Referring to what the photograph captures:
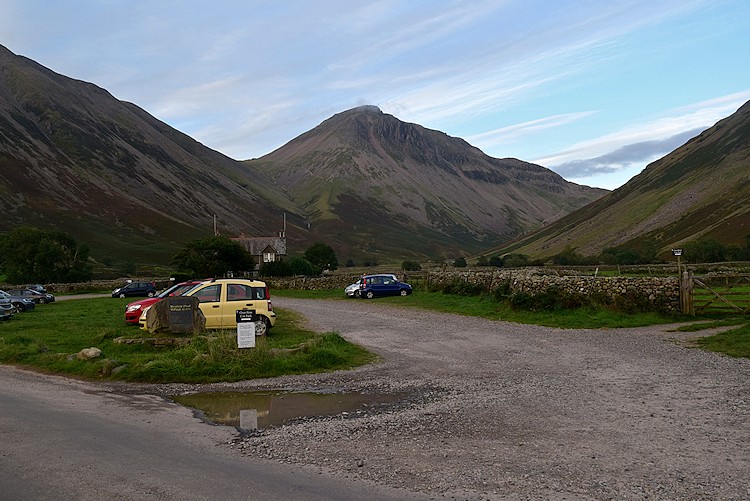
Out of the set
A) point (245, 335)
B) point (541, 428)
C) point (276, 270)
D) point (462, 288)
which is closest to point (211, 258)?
point (276, 270)

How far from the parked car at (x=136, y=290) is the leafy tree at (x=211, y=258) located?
404 inches

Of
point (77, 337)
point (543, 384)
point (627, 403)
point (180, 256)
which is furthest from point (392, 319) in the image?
point (180, 256)

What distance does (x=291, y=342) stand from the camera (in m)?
17.3

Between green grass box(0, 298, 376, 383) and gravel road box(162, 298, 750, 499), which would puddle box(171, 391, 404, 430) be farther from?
green grass box(0, 298, 376, 383)

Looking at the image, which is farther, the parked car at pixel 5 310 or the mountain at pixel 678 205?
the mountain at pixel 678 205

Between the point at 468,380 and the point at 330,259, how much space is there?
303ft

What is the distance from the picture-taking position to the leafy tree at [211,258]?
63594 millimetres

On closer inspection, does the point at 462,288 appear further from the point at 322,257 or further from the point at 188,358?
the point at 322,257

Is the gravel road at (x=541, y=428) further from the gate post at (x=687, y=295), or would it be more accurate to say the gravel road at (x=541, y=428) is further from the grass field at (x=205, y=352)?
the gate post at (x=687, y=295)

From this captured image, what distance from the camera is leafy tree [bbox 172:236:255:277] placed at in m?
63.6

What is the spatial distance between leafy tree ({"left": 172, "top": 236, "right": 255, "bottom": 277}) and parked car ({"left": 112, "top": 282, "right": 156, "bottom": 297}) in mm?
10267

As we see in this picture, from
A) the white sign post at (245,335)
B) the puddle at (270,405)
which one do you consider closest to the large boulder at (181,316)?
the white sign post at (245,335)

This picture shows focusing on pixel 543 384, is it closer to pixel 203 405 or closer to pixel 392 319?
pixel 203 405

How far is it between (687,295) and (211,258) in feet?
170
